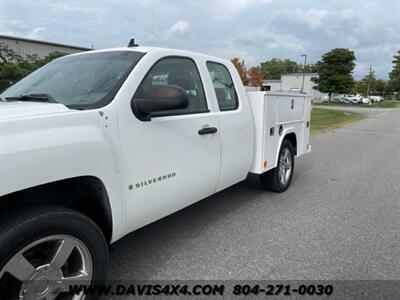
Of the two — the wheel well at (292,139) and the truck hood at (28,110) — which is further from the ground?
the truck hood at (28,110)

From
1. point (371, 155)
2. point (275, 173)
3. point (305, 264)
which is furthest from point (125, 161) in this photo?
point (371, 155)

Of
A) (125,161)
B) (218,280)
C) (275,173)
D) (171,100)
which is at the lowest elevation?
(218,280)

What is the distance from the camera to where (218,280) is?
9.91 feet

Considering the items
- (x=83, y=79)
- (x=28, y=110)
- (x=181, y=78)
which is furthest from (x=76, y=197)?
(x=181, y=78)

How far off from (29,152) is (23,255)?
0.61m

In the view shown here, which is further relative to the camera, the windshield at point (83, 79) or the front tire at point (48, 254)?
the windshield at point (83, 79)

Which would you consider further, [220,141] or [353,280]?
[220,141]

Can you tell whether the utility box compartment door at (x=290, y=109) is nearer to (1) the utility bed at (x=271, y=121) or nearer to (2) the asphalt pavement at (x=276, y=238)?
(1) the utility bed at (x=271, y=121)

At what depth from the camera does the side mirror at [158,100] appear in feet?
8.61

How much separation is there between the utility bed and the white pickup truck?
371 millimetres

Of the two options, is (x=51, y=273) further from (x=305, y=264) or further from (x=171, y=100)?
(x=305, y=264)

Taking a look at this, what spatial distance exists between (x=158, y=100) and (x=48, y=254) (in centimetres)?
128

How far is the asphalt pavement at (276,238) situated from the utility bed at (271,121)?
0.70 meters

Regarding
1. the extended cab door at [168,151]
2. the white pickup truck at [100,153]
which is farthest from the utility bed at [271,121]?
the extended cab door at [168,151]
